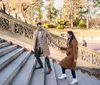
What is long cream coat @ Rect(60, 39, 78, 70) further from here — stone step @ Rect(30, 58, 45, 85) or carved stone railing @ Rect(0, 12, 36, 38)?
carved stone railing @ Rect(0, 12, 36, 38)

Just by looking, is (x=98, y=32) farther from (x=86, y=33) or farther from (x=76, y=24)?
(x=76, y=24)

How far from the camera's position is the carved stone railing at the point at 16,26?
13.1 meters

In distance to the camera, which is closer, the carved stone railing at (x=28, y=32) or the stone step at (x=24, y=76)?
the stone step at (x=24, y=76)

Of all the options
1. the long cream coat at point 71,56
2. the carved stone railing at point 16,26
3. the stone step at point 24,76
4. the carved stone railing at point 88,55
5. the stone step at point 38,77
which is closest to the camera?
the stone step at point 24,76

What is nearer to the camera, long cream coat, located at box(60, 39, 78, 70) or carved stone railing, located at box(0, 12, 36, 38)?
long cream coat, located at box(60, 39, 78, 70)

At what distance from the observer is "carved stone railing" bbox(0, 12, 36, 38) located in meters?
13.1

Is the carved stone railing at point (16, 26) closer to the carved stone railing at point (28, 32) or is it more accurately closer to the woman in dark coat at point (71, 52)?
the carved stone railing at point (28, 32)

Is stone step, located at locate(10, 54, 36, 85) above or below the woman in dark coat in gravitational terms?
below

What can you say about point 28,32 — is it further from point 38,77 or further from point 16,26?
point 38,77

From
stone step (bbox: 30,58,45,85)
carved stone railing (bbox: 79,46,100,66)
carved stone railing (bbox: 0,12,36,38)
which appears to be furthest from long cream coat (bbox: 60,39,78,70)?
carved stone railing (bbox: 0,12,36,38)

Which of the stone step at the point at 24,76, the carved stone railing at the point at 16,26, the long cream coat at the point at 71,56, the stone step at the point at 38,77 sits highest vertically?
the carved stone railing at the point at 16,26

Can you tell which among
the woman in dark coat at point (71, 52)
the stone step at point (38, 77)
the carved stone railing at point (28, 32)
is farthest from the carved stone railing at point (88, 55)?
the woman in dark coat at point (71, 52)

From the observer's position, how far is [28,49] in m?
12.6

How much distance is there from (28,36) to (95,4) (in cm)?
5538
